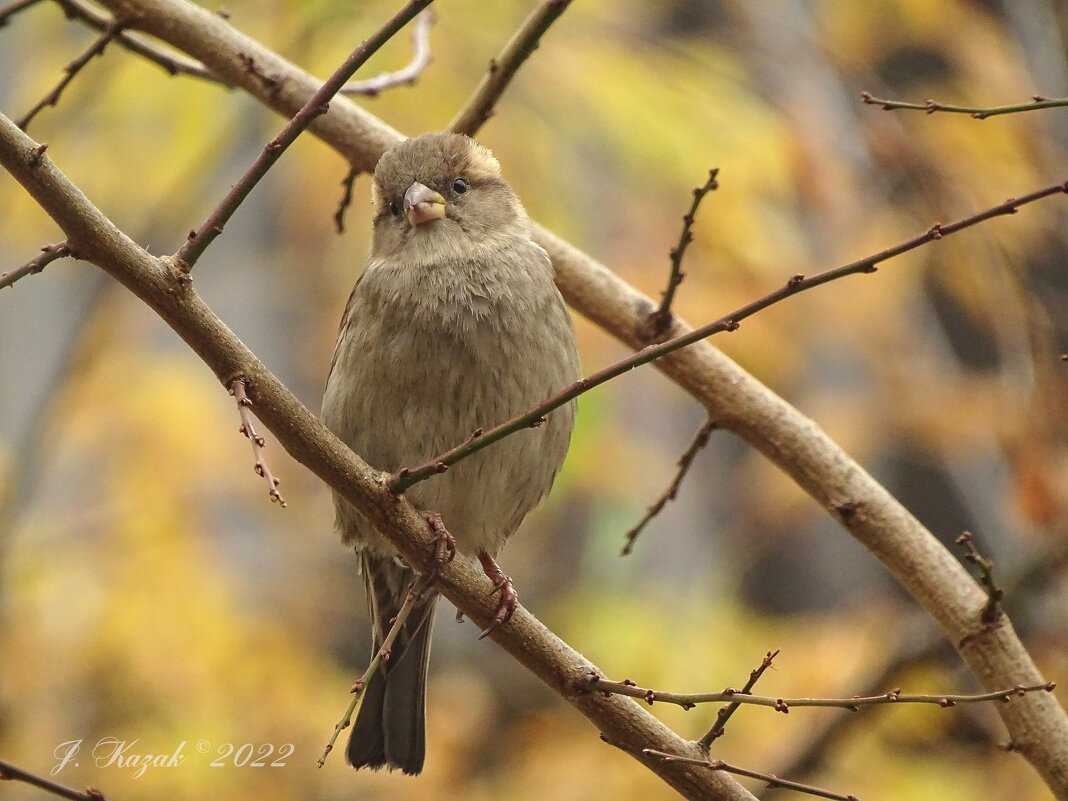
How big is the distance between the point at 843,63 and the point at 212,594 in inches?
157

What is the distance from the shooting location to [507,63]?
9.43 ft

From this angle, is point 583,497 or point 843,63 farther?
point 583,497

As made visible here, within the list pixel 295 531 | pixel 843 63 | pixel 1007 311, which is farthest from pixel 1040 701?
pixel 295 531

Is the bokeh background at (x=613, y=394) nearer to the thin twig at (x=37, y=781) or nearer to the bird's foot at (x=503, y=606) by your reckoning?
the bird's foot at (x=503, y=606)

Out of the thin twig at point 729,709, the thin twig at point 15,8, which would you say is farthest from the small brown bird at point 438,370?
the thin twig at point 15,8

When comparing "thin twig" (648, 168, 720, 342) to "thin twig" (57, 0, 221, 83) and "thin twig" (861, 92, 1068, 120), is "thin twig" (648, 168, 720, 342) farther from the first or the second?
"thin twig" (57, 0, 221, 83)

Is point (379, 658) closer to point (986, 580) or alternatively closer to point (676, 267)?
point (676, 267)

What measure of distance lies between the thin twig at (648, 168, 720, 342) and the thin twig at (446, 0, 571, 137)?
0.50 m

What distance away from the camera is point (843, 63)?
174 inches

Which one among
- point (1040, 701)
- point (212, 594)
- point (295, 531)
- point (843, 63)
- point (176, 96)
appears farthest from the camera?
point (295, 531)

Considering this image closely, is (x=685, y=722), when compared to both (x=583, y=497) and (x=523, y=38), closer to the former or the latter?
(x=583, y=497)

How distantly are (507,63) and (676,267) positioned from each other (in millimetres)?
753

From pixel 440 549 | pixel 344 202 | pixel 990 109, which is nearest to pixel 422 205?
pixel 344 202

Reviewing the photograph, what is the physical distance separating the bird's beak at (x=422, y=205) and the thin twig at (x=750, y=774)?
157cm
